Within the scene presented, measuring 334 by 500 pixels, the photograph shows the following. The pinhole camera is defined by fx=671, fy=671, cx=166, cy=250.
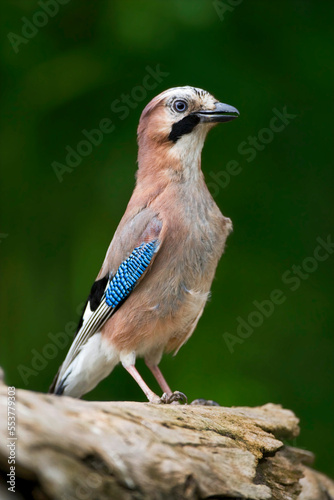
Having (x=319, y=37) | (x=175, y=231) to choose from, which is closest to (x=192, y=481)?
(x=175, y=231)

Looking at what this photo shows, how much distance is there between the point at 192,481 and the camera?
2805 millimetres

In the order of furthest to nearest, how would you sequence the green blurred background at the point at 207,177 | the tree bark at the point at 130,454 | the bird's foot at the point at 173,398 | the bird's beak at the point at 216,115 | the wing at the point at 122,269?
the green blurred background at the point at 207,177, the bird's beak at the point at 216,115, the wing at the point at 122,269, the bird's foot at the point at 173,398, the tree bark at the point at 130,454

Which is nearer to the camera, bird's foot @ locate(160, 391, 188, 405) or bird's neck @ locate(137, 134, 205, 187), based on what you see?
bird's foot @ locate(160, 391, 188, 405)

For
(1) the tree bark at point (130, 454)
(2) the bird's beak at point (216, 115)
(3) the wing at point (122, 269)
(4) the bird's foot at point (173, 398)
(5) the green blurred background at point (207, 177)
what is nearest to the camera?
(1) the tree bark at point (130, 454)

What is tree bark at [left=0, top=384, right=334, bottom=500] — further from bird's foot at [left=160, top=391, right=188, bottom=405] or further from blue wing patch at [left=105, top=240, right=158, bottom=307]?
blue wing patch at [left=105, top=240, right=158, bottom=307]

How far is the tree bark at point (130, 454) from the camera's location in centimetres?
244

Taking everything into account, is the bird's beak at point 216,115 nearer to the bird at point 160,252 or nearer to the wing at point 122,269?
the bird at point 160,252

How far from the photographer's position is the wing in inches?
168

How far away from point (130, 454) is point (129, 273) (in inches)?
68.6

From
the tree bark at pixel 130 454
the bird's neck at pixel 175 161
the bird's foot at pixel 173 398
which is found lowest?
the bird's foot at pixel 173 398

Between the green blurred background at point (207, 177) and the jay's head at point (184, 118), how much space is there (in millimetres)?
1585

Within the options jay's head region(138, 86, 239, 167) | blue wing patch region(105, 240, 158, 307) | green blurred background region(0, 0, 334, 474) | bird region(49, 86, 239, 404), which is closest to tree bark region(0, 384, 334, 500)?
bird region(49, 86, 239, 404)

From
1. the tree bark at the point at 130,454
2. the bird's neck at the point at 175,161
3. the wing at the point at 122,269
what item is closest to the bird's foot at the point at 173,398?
the tree bark at the point at 130,454

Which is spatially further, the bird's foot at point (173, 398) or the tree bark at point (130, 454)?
the bird's foot at point (173, 398)
